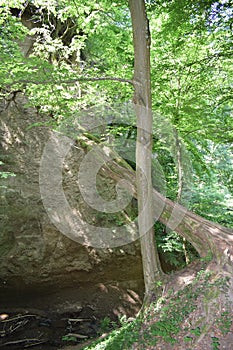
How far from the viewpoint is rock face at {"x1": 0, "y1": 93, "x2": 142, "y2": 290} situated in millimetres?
6734

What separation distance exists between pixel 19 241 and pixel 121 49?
19.2ft

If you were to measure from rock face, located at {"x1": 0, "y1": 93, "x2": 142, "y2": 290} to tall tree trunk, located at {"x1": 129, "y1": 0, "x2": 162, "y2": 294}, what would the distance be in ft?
7.60

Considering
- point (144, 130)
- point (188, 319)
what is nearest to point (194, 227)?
point (188, 319)

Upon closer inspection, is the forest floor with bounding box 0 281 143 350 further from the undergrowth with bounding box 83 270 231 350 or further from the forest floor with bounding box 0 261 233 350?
the undergrowth with bounding box 83 270 231 350

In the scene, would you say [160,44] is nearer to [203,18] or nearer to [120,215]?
[203,18]

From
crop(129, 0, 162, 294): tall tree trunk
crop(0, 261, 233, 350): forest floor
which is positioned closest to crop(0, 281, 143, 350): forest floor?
crop(0, 261, 233, 350): forest floor

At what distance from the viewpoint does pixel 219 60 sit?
5930 millimetres

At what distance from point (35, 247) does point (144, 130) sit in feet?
13.4

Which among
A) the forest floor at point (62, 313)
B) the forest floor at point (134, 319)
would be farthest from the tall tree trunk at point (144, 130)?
the forest floor at point (62, 313)

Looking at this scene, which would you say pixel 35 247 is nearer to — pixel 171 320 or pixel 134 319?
pixel 134 319

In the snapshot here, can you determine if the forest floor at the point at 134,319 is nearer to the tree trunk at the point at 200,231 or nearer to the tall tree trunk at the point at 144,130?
the tree trunk at the point at 200,231

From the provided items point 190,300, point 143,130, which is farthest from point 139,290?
point 143,130

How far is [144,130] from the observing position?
499 cm

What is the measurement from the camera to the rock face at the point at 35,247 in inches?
265
